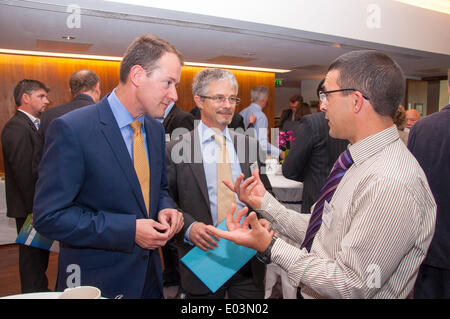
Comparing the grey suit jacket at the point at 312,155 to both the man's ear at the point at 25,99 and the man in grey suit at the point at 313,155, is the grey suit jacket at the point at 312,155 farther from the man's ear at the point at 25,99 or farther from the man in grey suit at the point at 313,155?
the man's ear at the point at 25,99

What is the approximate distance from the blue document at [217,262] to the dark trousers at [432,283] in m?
1.13

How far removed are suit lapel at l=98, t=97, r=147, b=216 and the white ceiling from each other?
286 centimetres

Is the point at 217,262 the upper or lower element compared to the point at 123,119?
lower

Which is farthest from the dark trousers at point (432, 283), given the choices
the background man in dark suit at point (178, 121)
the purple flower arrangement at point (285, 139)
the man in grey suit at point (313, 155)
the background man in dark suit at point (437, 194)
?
the background man in dark suit at point (178, 121)

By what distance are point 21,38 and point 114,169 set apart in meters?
5.11

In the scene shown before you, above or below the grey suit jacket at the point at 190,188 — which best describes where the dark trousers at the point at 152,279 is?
below

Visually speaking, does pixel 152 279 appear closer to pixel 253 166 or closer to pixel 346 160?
pixel 253 166

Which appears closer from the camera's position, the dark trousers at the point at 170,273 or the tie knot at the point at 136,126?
the tie knot at the point at 136,126

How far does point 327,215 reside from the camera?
1154 millimetres

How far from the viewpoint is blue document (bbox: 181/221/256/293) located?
1.58 metres

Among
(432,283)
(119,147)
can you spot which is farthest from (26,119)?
(432,283)

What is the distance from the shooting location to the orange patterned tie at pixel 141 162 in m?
1.42

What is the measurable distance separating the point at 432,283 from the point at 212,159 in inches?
59.9
